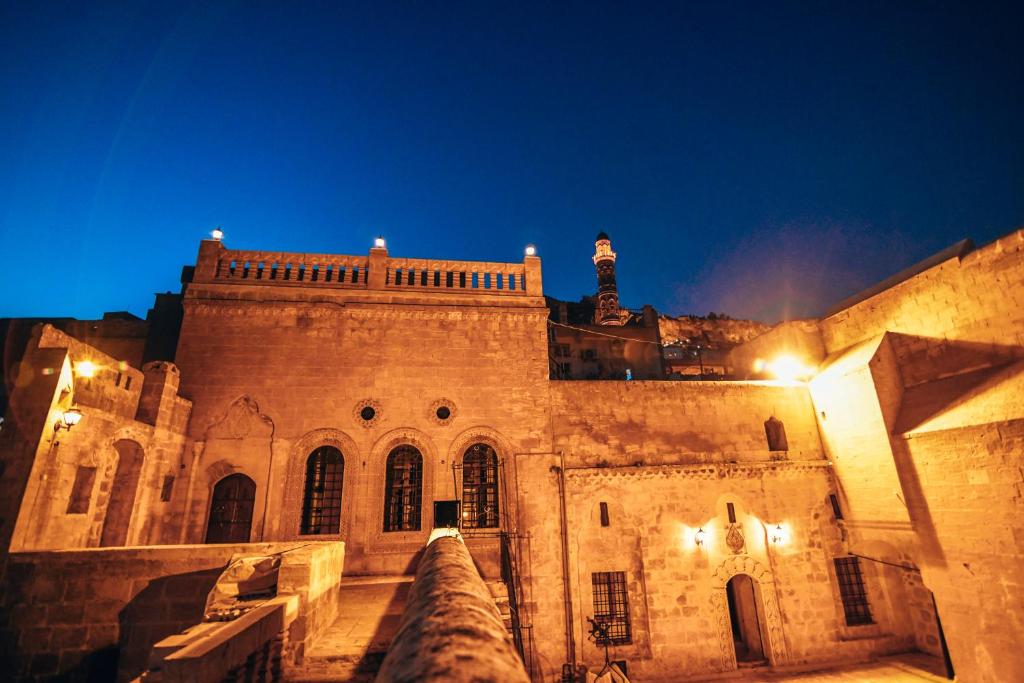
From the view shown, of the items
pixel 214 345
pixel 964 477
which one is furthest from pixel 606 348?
pixel 214 345

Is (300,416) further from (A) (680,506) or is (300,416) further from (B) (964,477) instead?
(B) (964,477)

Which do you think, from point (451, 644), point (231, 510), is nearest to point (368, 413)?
point (231, 510)

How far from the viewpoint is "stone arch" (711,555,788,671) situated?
11.1 meters

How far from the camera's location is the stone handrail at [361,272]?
12031mm

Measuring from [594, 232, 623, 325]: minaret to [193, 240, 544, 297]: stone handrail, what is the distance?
16.6 meters

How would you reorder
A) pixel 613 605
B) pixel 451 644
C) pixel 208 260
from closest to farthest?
pixel 451 644, pixel 613 605, pixel 208 260

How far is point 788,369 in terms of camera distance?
14375 mm

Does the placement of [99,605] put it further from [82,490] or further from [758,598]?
[758,598]

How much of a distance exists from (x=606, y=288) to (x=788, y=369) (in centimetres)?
1884

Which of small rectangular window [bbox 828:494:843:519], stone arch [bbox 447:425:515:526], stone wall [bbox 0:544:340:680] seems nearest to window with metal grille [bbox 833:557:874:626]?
small rectangular window [bbox 828:494:843:519]

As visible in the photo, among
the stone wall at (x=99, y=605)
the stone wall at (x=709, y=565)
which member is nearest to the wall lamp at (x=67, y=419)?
the stone wall at (x=99, y=605)

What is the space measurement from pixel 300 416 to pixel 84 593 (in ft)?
15.5

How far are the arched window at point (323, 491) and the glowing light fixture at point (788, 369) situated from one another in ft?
43.0

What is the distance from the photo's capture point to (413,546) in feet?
34.0
